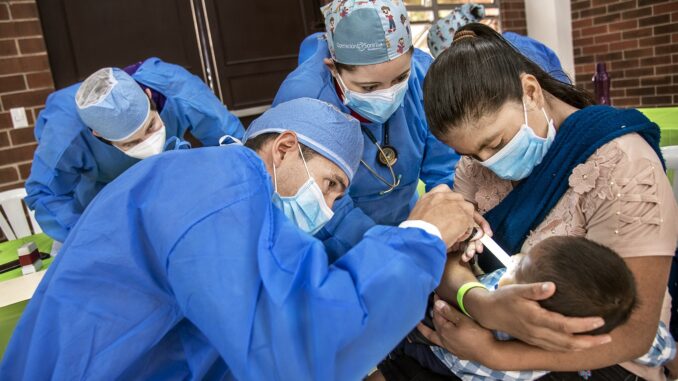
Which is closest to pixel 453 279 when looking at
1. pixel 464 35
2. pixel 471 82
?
pixel 471 82

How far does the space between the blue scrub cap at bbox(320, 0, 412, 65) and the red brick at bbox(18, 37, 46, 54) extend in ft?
8.76

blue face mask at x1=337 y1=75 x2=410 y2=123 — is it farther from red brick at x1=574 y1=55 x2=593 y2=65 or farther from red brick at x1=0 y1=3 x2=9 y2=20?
red brick at x1=574 y1=55 x2=593 y2=65

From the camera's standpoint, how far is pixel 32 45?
11.0 ft

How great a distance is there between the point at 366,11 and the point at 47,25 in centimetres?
296

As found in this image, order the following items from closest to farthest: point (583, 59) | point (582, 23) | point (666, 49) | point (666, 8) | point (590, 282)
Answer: point (590, 282), point (666, 8), point (666, 49), point (582, 23), point (583, 59)

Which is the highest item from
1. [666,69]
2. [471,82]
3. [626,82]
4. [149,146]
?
[471,82]

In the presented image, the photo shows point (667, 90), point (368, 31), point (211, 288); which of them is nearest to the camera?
point (211, 288)

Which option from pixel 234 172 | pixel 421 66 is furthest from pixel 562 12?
pixel 234 172

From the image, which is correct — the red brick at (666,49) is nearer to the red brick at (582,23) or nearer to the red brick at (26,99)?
the red brick at (582,23)

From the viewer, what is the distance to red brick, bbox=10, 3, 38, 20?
328 centimetres

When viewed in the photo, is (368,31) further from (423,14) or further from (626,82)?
(626,82)

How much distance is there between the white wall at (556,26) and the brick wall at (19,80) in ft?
16.5

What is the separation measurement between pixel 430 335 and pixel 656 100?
196 inches

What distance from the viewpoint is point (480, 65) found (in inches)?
46.1
